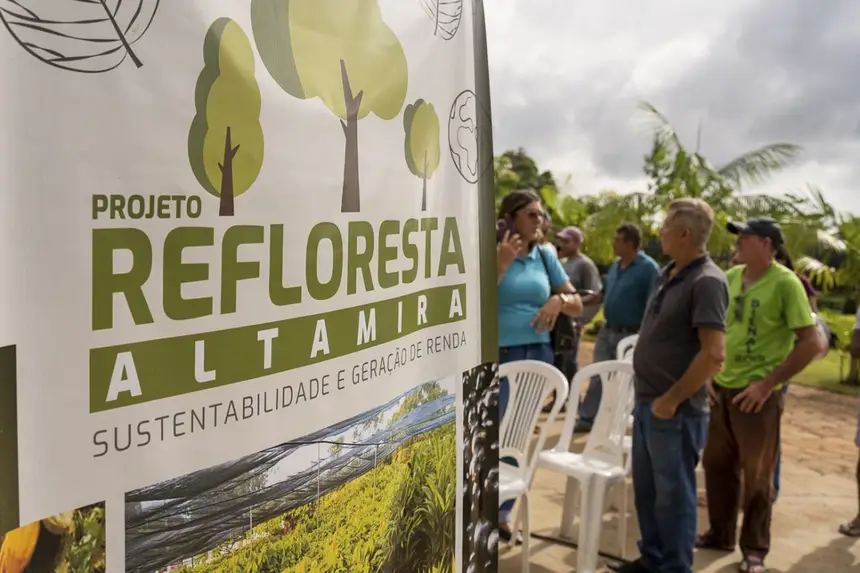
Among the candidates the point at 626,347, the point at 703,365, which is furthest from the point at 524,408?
the point at 626,347

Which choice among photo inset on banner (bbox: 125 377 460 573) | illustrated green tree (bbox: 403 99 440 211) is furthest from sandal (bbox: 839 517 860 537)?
illustrated green tree (bbox: 403 99 440 211)

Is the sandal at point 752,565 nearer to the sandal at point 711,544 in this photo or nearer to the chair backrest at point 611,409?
the sandal at point 711,544

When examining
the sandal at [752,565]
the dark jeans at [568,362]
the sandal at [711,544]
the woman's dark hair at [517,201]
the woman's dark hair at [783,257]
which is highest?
the woman's dark hair at [517,201]

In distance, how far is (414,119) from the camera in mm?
1451

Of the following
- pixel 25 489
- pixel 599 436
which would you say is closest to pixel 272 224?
pixel 25 489

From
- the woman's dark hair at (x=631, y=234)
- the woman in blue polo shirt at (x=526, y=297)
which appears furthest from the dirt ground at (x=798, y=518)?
the woman's dark hair at (x=631, y=234)

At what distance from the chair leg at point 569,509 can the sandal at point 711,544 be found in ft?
2.28

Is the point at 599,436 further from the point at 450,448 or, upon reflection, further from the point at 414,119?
the point at 414,119

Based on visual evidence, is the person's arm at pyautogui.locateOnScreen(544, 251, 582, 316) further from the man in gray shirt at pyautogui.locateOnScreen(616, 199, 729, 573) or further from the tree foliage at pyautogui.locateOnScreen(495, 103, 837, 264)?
the tree foliage at pyautogui.locateOnScreen(495, 103, 837, 264)

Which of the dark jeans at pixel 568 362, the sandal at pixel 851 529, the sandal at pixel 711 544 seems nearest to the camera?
the sandal at pixel 711 544

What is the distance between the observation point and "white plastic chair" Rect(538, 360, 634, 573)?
3307 mm

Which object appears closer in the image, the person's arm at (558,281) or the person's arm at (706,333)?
the person's arm at (706,333)

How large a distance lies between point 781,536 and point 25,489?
4266 mm

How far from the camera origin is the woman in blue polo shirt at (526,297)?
139 inches
